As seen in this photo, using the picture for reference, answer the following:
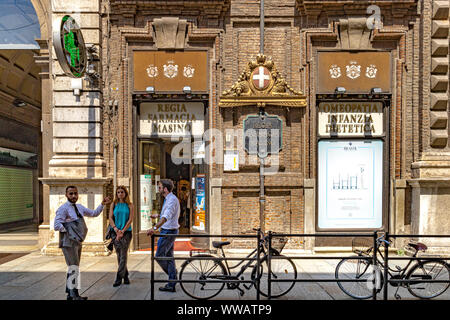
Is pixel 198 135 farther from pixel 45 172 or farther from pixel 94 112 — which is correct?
pixel 45 172

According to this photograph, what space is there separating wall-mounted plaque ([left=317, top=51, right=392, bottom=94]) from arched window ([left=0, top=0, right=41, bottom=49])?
26.7 feet

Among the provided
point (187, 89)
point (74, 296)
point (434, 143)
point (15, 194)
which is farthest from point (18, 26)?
point (434, 143)

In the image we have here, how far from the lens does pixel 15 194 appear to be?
1431 cm

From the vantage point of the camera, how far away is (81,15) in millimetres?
8805

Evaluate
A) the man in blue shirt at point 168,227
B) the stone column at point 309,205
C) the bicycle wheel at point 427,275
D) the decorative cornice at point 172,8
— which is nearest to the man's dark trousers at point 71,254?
the man in blue shirt at point 168,227

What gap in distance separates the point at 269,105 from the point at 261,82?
650 millimetres

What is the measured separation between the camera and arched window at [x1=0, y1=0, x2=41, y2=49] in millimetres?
A: 9547

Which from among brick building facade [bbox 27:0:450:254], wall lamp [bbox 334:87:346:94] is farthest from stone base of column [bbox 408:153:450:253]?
wall lamp [bbox 334:87:346:94]

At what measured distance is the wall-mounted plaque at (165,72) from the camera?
355 inches

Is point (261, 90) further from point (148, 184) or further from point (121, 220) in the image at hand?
point (121, 220)

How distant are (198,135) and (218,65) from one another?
1973 millimetres

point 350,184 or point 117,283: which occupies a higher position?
point 350,184
